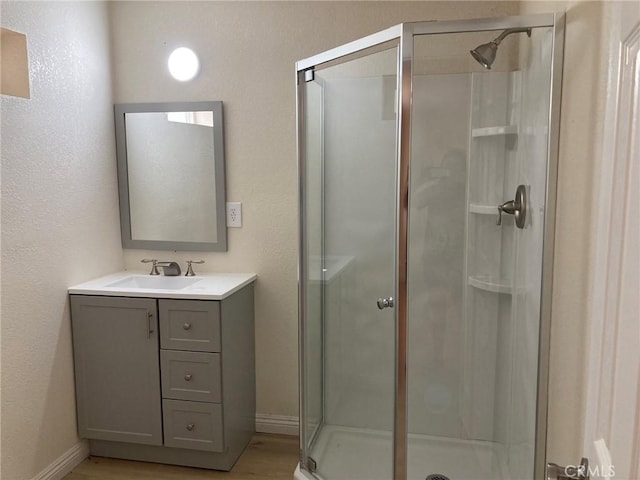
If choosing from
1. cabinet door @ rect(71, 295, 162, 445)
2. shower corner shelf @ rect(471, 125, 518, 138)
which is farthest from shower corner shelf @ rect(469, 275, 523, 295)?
cabinet door @ rect(71, 295, 162, 445)

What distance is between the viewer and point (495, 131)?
7.00ft

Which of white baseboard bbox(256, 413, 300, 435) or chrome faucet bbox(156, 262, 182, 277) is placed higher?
chrome faucet bbox(156, 262, 182, 277)

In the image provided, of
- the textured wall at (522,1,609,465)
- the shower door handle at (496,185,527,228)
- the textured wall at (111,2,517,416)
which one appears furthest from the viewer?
the textured wall at (111,2,517,416)

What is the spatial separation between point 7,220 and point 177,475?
1353 millimetres

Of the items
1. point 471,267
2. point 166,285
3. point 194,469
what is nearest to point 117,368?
point 166,285

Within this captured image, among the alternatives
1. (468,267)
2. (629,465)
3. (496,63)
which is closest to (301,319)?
(468,267)

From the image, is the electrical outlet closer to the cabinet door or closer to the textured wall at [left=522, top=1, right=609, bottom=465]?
the cabinet door

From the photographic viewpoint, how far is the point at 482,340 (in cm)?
→ 230

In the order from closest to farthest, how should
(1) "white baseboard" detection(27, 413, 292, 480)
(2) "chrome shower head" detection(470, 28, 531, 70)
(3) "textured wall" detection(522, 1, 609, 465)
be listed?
(3) "textured wall" detection(522, 1, 609, 465) < (2) "chrome shower head" detection(470, 28, 531, 70) < (1) "white baseboard" detection(27, 413, 292, 480)

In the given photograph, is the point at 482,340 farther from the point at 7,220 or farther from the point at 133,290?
the point at 7,220

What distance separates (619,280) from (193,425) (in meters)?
2.18

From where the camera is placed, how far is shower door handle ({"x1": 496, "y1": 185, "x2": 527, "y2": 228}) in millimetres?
1996

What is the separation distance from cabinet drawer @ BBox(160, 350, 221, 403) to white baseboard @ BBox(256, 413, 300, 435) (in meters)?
0.55

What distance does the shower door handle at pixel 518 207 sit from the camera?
200cm
